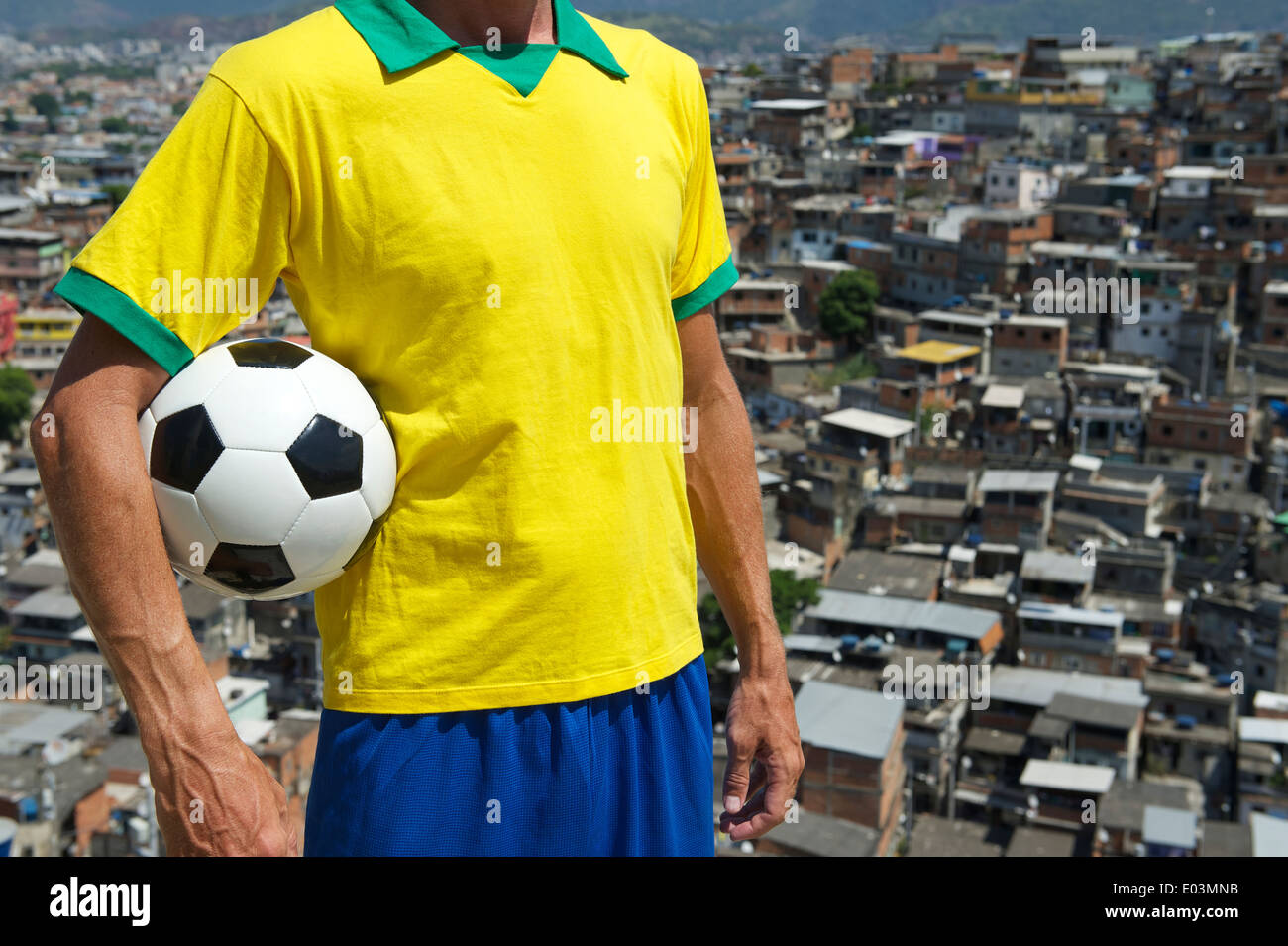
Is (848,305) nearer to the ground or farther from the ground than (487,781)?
nearer to the ground

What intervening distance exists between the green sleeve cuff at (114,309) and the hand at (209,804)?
0.30 m

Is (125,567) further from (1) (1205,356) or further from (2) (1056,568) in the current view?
(1) (1205,356)

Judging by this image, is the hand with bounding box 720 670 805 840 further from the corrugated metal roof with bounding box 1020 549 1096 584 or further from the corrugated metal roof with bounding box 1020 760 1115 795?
the corrugated metal roof with bounding box 1020 549 1096 584

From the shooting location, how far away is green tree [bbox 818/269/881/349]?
24188mm

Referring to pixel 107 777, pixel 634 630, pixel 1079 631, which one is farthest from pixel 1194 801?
pixel 634 630

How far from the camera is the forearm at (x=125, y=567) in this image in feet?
3.47

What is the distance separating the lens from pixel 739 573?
1.54m

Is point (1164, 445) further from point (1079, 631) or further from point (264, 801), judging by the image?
point (264, 801)

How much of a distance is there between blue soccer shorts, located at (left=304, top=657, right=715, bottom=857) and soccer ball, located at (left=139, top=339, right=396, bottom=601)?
149 millimetres

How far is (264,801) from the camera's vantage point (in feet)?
3.64

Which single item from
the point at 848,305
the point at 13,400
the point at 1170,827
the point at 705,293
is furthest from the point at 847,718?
the point at 13,400

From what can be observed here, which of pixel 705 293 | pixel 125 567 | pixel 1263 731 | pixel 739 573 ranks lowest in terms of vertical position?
pixel 1263 731

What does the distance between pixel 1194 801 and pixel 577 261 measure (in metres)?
13.1

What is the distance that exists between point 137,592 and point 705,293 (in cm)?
64
